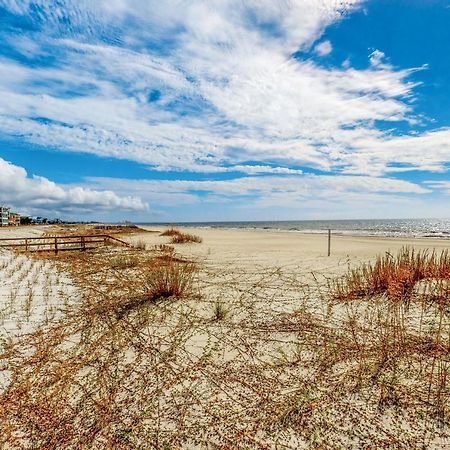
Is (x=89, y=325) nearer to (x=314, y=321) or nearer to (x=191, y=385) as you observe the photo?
(x=191, y=385)

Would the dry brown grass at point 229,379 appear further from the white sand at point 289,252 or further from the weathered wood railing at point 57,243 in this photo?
the weathered wood railing at point 57,243

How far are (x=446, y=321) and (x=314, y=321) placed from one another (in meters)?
2.22

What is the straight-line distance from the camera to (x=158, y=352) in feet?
15.0

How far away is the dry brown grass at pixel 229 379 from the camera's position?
9.71 feet

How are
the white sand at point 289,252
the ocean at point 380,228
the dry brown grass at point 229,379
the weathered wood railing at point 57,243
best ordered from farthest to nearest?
1. the ocean at point 380,228
2. the weathered wood railing at point 57,243
3. the white sand at point 289,252
4. the dry brown grass at point 229,379

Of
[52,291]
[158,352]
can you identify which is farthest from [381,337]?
[52,291]

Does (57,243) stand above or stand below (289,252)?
above

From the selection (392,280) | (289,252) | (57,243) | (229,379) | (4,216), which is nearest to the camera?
(229,379)

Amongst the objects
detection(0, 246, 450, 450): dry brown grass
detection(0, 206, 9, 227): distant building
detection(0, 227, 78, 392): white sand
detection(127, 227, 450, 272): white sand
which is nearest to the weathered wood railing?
detection(0, 227, 78, 392): white sand

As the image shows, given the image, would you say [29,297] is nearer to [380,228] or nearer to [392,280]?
[392,280]

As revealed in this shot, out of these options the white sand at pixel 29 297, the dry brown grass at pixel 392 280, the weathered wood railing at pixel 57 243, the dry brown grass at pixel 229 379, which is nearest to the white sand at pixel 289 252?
the dry brown grass at pixel 392 280

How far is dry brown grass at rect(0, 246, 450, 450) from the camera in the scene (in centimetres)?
296

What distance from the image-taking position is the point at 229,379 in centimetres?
385

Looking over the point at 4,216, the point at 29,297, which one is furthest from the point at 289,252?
the point at 4,216
